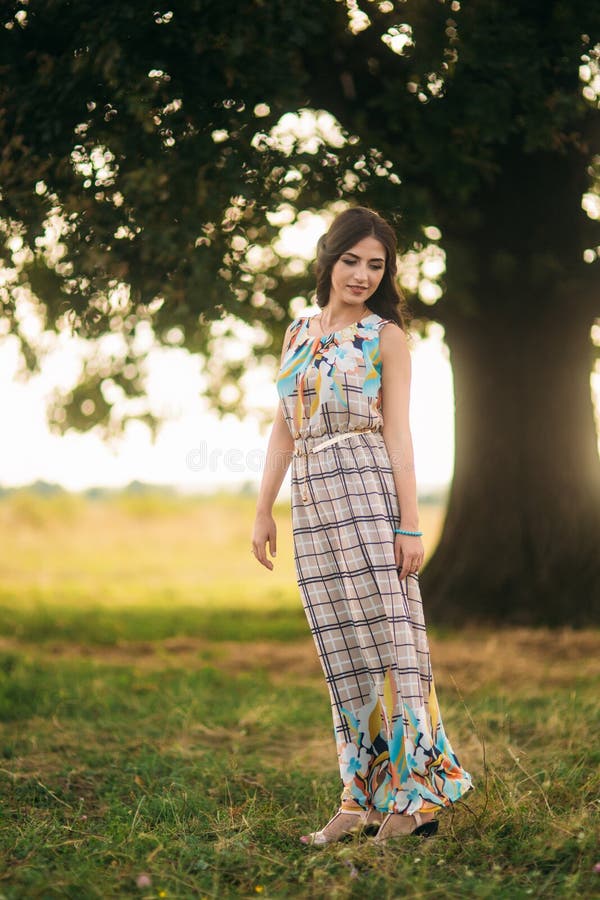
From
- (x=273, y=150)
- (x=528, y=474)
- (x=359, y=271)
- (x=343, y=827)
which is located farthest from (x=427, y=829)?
(x=528, y=474)

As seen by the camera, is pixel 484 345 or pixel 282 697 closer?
pixel 282 697

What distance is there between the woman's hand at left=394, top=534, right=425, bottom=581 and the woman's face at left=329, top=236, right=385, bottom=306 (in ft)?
3.13

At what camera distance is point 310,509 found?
11.7ft

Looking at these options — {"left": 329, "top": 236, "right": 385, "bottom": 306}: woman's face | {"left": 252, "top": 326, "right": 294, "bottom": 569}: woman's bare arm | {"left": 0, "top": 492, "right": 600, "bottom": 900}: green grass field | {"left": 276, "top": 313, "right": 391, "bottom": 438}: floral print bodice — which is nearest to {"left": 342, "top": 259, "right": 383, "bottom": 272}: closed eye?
{"left": 329, "top": 236, "right": 385, "bottom": 306}: woman's face

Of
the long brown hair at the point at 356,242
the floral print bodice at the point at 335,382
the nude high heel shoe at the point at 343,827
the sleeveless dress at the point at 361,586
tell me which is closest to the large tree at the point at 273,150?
the long brown hair at the point at 356,242

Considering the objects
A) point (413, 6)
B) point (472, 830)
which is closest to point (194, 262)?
point (413, 6)

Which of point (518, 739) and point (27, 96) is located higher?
point (27, 96)

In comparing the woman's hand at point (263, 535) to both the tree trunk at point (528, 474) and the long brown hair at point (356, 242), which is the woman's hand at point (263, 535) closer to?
the long brown hair at point (356, 242)

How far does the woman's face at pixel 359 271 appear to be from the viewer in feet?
11.9

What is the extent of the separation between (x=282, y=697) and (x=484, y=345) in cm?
438

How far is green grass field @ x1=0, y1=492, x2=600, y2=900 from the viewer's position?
10.1 feet

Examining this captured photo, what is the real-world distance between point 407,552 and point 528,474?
19.5 ft

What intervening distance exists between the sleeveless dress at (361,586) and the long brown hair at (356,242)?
6.4 inches

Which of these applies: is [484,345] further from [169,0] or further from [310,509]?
[310,509]
